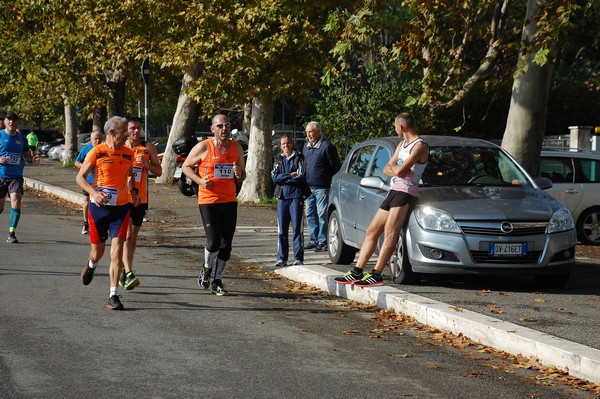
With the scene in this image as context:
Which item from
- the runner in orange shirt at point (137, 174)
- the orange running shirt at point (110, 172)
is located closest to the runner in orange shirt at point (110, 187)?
the orange running shirt at point (110, 172)

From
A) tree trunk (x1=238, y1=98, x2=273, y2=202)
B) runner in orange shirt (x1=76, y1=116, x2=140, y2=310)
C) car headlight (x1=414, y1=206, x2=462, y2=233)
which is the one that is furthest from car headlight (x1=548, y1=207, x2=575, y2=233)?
tree trunk (x1=238, y1=98, x2=273, y2=202)

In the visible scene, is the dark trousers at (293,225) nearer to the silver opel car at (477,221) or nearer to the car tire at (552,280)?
the silver opel car at (477,221)

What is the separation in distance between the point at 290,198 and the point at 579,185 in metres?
6.41

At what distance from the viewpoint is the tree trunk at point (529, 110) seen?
56.1 ft

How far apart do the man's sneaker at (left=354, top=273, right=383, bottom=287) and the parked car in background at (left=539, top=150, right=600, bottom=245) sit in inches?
297

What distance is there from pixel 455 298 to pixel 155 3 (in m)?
16.9

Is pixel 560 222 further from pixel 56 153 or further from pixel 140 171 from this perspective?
pixel 56 153

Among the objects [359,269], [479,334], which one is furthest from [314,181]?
[479,334]

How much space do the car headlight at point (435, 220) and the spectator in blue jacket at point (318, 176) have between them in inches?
170

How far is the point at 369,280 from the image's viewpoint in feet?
38.8

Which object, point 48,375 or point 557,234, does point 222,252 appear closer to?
point 557,234

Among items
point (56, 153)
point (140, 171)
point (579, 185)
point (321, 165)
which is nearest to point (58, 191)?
point (321, 165)

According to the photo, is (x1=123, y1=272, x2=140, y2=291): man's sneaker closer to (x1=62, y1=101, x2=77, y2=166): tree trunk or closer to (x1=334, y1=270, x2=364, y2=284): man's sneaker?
(x1=334, y1=270, x2=364, y2=284): man's sneaker

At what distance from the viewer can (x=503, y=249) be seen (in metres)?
12.0
